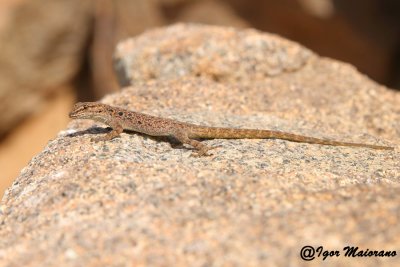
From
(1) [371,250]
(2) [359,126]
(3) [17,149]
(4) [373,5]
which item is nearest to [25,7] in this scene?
(3) [17,149]

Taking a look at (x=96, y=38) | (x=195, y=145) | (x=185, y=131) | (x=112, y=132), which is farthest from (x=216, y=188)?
(x=96, y=38)

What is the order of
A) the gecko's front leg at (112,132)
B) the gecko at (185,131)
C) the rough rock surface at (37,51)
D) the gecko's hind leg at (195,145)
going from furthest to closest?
the rough rock surface at (37,51)
the gecko at (185,131)
the gecko's front leg at (112,132)
the gecko's hind leg at (195,145)

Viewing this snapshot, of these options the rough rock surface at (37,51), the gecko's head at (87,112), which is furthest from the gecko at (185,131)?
the rough rock surface at (37,51)

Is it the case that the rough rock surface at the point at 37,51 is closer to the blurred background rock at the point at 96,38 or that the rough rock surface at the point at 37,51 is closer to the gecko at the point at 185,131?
the blurred background rock at the point at 96,38

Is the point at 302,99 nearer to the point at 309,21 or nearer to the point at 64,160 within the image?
the point at 64,160

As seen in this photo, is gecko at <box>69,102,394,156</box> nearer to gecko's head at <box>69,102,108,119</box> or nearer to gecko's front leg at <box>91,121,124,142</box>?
gecko's front leg at <box>91,121,124,142</box>
